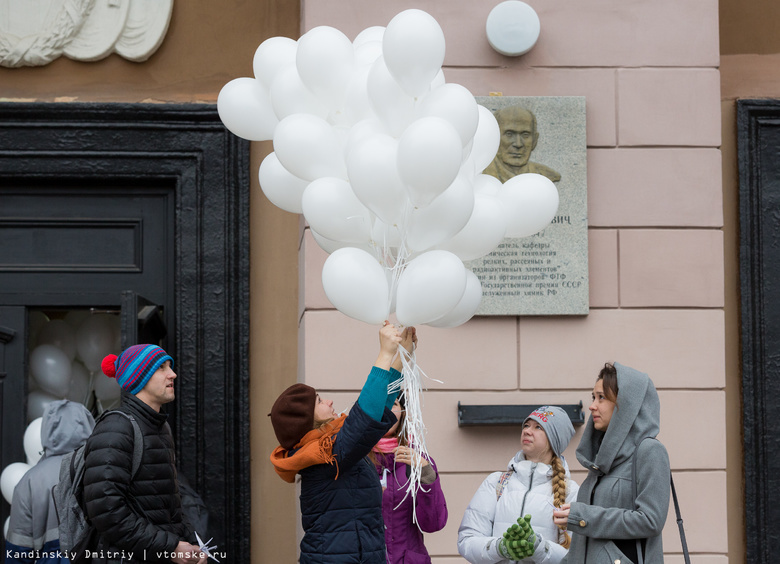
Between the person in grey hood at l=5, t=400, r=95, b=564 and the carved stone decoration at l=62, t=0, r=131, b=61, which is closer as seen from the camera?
the person in grey hood at l=5, t=400, r=95, b=564

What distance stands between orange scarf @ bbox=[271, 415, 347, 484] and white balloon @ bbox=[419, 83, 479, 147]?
1168mm

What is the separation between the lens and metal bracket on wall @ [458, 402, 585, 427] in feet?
18.9

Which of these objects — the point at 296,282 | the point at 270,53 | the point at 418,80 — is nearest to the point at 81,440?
the point at 296,282

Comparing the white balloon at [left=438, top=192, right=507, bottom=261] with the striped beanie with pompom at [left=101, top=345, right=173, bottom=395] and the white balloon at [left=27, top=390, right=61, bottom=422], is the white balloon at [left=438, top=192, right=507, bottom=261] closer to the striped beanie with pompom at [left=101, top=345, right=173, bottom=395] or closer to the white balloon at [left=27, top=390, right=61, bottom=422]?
the striped beanie with pompom at [left=101, top=345, right=173, bottom=395]

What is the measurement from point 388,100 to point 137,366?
1.62 meters

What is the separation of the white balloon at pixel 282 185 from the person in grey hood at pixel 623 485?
1.42 m

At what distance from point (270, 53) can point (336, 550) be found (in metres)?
1.89

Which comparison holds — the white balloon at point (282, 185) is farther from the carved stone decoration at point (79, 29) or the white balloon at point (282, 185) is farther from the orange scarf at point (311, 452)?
the carved stone decoration at point (79, 29)

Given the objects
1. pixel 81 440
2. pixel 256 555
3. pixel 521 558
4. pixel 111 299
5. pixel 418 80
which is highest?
pixel 418 80

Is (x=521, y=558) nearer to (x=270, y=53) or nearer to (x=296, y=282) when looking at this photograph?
Answer: (x=270, y=53)

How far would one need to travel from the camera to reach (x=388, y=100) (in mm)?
3537

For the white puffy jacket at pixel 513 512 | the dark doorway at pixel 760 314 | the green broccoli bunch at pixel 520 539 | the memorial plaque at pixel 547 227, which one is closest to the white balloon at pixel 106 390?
the memorial plaque at pixel 547 227

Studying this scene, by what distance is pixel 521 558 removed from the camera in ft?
14.0

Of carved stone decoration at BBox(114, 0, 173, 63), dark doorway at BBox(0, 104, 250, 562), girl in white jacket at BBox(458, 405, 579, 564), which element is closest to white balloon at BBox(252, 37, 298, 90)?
girl in white jacket at BBox(458, 405, 579, 564)
